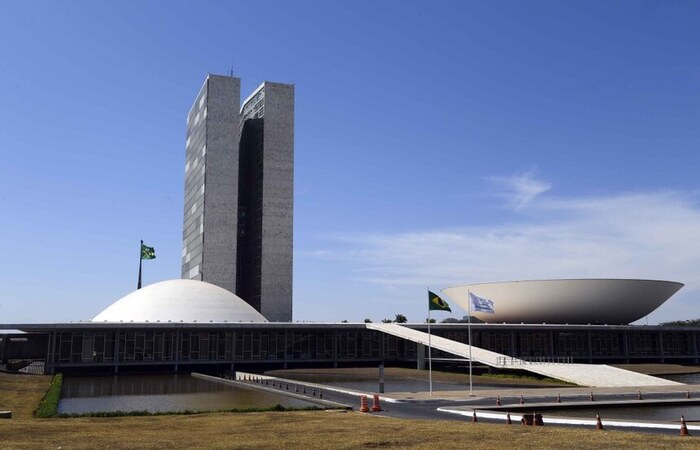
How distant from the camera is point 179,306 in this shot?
275ft

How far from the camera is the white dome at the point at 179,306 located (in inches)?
3221

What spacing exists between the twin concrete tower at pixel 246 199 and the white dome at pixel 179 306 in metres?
34.5

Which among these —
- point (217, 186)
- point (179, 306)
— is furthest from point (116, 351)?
point (217, 186)

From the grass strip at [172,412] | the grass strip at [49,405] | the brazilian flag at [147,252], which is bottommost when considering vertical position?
the grass strip at [172,412]

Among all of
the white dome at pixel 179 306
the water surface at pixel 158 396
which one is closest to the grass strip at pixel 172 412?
the water surface at pixel 158 396

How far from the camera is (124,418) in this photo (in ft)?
102

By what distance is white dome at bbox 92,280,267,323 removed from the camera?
81812mm

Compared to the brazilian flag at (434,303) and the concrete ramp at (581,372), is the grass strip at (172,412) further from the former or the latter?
the concrete ramp at (581,372)

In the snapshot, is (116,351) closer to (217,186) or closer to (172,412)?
(172,412)

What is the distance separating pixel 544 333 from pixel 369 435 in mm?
75280

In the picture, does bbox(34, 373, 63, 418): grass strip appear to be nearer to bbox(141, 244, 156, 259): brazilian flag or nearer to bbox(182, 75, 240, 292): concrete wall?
bbox(141, 244, 156, 259): brazilian flag

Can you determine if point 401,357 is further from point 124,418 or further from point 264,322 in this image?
point 124,418

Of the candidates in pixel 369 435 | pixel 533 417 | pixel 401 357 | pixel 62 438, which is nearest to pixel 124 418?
pixel 62 438

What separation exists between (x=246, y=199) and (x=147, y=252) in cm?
3070
